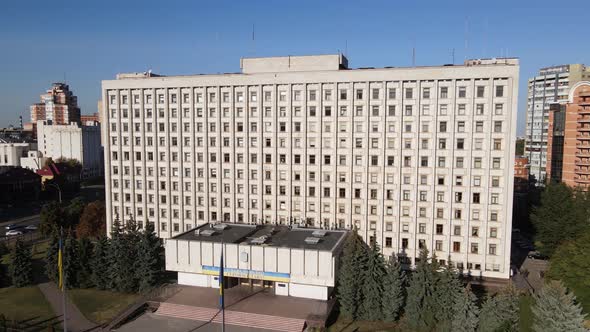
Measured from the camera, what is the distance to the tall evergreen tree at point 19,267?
5162 cm

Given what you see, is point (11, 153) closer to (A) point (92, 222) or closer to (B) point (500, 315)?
(A) point (92, 222)

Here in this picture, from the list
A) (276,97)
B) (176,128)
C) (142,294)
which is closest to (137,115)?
(176,128)

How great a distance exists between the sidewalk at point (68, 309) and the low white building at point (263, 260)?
999 cm

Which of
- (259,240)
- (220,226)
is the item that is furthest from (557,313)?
(220,226)

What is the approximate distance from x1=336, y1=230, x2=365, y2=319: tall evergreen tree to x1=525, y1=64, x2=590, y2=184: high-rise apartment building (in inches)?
3631

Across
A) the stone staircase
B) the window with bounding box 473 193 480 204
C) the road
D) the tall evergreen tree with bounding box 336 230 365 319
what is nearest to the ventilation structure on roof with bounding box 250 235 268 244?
the stone staircase

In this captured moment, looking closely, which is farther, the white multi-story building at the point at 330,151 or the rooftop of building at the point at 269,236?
the white multi-story building at the point at 330,151

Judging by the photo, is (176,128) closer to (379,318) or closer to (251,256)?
(251,256)

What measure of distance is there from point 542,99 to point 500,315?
118 m

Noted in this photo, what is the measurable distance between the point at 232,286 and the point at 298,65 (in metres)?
31.1

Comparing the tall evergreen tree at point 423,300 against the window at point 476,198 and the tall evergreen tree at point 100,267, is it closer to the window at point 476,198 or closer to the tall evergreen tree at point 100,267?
the window at point 476,198

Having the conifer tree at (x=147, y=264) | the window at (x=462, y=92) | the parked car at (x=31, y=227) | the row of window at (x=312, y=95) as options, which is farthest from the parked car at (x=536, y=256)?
the parked car at (x=31, y=227)

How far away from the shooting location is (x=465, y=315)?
35438mm

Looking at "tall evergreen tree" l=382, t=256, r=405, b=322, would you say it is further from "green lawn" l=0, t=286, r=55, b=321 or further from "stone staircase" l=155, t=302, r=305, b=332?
"green lawn" l=0, t=286, r=55, b=321
